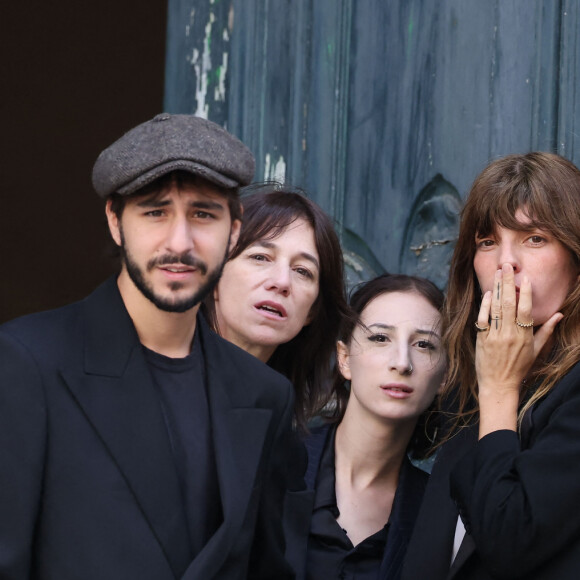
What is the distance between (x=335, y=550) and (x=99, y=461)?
890 millimetres

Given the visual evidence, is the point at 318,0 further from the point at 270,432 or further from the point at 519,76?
the point at 270,432

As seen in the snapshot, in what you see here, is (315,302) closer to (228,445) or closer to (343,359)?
(343,359)

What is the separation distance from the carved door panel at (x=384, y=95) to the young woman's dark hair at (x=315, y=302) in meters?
0.24

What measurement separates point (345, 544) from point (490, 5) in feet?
Result: 4.60

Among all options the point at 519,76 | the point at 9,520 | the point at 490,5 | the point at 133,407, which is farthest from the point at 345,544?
the point at 490,5

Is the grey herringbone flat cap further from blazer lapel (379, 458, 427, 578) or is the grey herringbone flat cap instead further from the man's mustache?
blazer lapel (379, 458, 427, 578)

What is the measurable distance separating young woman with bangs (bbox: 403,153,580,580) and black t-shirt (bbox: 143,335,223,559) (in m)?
0.51

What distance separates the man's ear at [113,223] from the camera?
6.37 feet

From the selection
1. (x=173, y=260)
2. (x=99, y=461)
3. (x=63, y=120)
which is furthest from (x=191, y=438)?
(x=63, y=120)

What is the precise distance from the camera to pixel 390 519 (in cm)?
257

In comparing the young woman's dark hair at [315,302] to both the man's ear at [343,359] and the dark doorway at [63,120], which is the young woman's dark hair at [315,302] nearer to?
the man's ear at [343,359]

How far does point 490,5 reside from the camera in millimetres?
2818

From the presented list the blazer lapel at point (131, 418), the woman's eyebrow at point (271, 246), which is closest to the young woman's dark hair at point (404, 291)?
the woman's eyebrow at point (271, 246)

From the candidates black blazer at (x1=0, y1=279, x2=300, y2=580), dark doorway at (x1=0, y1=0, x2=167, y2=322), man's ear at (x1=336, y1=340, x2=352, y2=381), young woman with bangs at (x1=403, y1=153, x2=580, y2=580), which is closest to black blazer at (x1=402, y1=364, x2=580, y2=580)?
young woman with bangs at (x1=403, y1=153, x2=580, y2=580)
